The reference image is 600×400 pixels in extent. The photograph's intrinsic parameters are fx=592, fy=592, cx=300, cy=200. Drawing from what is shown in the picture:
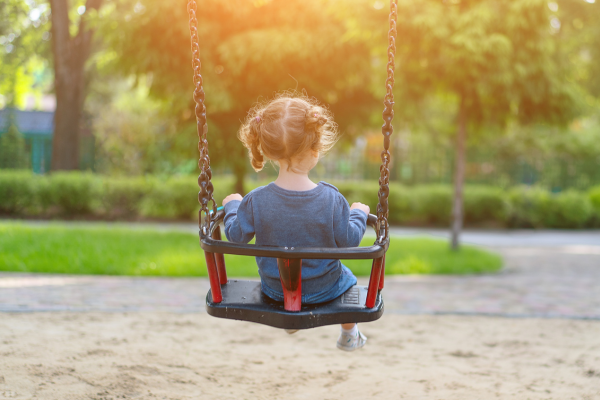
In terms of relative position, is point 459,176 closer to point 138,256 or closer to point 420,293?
point 420,293

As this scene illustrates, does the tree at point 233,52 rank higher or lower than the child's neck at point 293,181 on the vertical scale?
higher

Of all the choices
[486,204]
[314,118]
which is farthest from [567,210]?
[314,118]

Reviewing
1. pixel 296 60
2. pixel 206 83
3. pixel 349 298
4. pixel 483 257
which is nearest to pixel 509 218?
pixel 483 257

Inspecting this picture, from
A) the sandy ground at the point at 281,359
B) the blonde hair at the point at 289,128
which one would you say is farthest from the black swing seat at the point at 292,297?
the sandy ground at the point at 281,359

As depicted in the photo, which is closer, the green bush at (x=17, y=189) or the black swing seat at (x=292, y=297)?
the black swing seat at (x=292, y=297)

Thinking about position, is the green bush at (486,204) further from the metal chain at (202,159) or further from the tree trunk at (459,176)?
the metal chain at (202,159)

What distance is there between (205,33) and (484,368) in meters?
6.63

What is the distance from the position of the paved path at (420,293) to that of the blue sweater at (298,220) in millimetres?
2529

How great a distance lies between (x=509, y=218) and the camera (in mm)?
12953

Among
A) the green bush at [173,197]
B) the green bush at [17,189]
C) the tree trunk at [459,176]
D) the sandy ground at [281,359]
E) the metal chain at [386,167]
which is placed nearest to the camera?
the metal chain at [386,167]

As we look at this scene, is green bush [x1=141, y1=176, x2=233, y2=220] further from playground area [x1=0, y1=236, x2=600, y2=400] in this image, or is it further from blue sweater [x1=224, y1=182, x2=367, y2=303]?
blue sweater [x1=224, y1=182, x2=367, y2=303]

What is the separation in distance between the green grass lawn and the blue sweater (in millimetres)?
3952

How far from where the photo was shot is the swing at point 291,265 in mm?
2170

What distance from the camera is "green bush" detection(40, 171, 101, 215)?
39.5 ft
